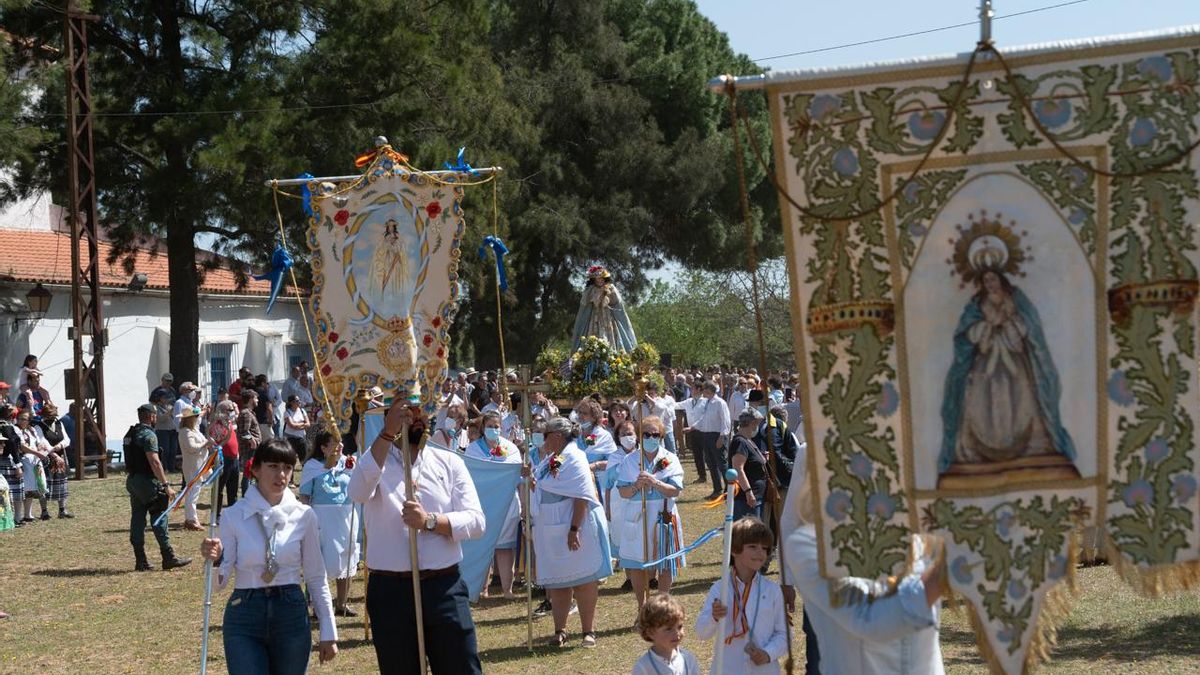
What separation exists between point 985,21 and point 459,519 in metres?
4.20

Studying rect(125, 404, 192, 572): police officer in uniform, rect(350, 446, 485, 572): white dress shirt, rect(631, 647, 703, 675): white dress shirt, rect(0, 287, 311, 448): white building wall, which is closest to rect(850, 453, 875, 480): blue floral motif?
rect(631, 647, 703, 675): white dress shirt

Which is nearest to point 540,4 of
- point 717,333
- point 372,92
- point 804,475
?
point 372,92

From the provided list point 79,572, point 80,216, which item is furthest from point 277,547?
point 80,216

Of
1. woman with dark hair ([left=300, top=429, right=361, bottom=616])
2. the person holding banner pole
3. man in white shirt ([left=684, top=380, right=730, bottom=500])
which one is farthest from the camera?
man in white shirt ([left=684, top=380, right=730, bottom=500])

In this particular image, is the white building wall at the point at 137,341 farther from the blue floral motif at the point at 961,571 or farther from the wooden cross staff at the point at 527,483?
the blue floral motif at the point at 961,571

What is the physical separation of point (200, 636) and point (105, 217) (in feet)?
63.2

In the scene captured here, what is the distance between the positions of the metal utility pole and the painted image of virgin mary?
24.4 meters

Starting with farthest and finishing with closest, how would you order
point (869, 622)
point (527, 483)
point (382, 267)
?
1. point (527, 483)
2. point (382, 267)
3. point (869, 622)

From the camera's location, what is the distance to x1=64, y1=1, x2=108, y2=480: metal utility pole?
26.6m

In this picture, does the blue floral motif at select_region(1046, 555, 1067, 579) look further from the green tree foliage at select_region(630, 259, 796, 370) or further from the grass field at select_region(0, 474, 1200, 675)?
the green tree foliage at select_region(630, 259, 796, 370)

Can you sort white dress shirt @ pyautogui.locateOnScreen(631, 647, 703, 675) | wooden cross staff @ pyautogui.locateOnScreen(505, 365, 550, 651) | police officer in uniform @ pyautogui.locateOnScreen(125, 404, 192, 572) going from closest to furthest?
white dress shirt @ pyautogui.locateOnScreen(631, 647, 703, 675), wooden cross staff @ pyautogui.locateOnScreen(505, 365, 550, 651), police officer in uniform @ pyautogui.locateOnScreen(125, 404, 192, 572)

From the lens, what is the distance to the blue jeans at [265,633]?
24.0 ft

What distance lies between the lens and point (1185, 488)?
4.28 meters

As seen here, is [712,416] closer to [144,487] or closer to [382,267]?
[144,487]
